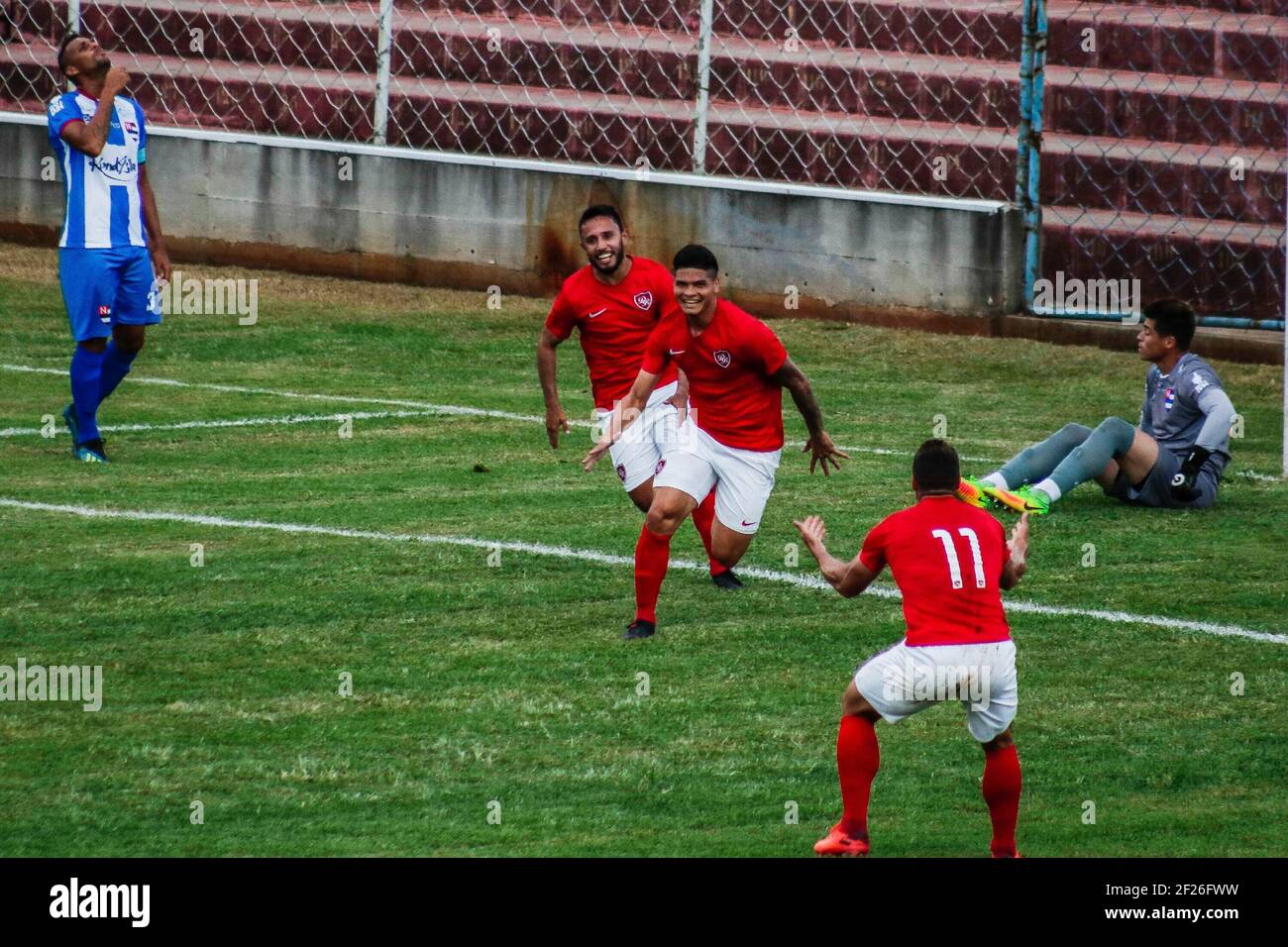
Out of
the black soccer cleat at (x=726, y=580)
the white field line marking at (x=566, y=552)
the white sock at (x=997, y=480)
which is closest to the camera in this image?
the white field line marking at (x=566, y=552)

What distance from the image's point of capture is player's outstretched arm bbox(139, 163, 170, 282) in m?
12.0

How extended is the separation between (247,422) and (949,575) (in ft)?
25.8

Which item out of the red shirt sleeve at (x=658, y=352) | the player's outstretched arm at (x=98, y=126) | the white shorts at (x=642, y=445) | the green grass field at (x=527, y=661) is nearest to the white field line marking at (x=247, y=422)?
the green grass field at (x=527, y=661)

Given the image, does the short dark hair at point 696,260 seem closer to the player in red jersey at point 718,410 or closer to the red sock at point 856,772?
the player in red jersey at point 718,410

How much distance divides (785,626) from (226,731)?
8.26 ft

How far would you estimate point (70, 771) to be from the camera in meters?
6.54

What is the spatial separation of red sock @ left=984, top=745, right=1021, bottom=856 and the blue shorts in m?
7.29

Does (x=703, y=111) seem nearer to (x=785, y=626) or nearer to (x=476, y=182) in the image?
(x=476, y=182)

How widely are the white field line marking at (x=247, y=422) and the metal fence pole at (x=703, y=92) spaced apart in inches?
175

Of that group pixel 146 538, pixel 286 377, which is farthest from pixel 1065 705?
pixel 286 377

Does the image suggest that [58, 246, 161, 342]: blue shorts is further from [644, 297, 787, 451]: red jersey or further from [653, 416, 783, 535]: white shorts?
[653, 416, 783, 535]: white shorts

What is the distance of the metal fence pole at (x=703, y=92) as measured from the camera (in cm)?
1677

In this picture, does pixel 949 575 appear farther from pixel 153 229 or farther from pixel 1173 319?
pixel 153 229

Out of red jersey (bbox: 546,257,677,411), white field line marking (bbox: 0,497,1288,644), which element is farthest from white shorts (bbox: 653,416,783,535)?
red jersey (bbox: 546,257,677,411)
